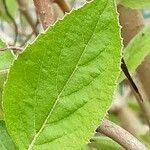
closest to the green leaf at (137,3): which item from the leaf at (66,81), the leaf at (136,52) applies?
the leaf at (136,52)

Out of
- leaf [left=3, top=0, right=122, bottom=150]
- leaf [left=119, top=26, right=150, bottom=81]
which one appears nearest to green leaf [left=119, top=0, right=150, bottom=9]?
leaf [left=119, top=26, right=150, bottom=81]

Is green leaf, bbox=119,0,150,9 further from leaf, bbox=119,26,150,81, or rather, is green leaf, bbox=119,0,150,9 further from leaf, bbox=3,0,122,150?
leaf, bbox=3,0,122,150

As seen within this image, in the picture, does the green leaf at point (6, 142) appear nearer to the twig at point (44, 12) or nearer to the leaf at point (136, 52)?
the twig at point (44, 12)

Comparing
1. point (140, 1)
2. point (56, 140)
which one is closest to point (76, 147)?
point (56, 140)

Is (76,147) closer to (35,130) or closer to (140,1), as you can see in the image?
(35,130)

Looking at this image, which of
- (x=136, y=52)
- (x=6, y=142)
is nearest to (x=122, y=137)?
(x=6, y=142)

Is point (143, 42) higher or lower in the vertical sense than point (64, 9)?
lower
